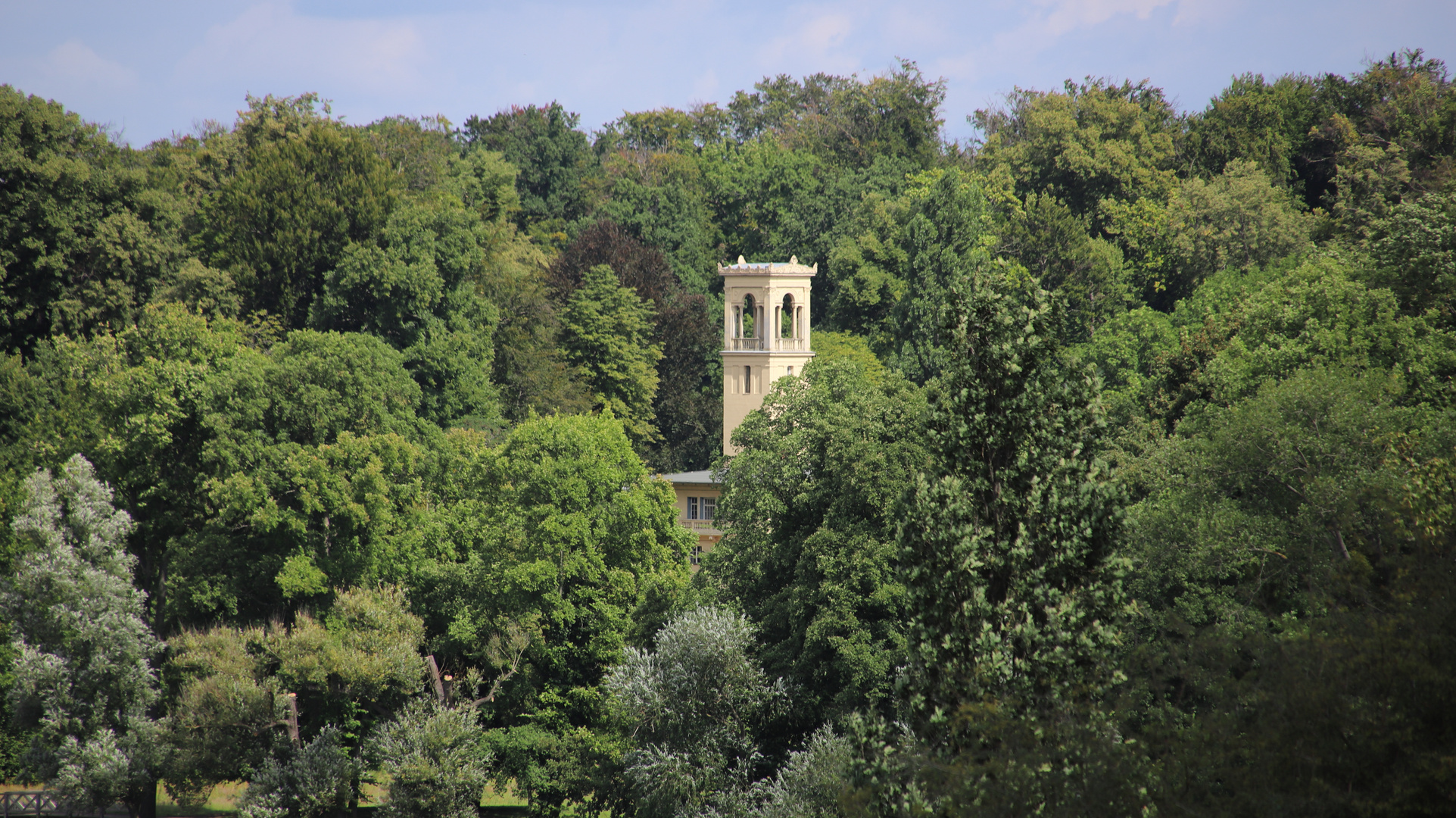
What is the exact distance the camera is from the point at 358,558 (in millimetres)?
35500

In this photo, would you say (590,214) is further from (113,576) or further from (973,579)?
(973,579)

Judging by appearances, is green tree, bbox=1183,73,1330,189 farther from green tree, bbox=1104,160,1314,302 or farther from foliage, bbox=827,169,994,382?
foliage, bbox=827,169,994,382

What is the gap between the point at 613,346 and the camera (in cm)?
6475

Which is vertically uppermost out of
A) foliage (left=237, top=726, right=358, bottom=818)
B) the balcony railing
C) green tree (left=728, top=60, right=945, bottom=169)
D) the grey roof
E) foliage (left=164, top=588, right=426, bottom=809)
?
green tree (left=728, top=60, right=945, bottom=169)

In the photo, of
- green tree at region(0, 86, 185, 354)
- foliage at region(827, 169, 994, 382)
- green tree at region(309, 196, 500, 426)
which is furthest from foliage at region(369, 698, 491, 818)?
foliage at region(827, 169, 994, 382)

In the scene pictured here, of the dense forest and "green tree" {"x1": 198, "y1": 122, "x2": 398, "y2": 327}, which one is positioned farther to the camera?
"green tree" {"x1": 198, "y1": 122, "x2": 398, "y2": 327}

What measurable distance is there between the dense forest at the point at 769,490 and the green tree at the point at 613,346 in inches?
12.2

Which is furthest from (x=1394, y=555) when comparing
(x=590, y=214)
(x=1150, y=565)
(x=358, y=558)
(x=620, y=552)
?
(x=590, y=214)

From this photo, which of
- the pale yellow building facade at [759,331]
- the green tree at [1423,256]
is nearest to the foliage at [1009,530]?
the green tree at [1423,256]

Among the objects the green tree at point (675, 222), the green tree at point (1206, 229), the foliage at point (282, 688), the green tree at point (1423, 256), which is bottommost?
the foliage at point (282, 688)

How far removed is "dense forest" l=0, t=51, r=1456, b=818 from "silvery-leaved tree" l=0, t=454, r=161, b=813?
113mm

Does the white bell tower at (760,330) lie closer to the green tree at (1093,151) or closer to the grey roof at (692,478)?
the grey roof at (692,478)

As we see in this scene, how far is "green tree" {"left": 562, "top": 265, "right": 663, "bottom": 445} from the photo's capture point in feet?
213

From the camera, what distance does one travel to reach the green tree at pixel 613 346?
64.9m
